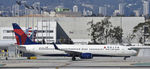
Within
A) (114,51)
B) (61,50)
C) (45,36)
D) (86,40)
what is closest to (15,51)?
(61,50)

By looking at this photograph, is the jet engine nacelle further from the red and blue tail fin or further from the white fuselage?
the red and blue tail fin

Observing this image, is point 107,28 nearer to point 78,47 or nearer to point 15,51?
point 15,51

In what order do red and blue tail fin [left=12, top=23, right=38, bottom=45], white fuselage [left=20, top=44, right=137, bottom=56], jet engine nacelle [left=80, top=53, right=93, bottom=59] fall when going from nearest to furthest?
1. jet engine nacelle [left=80, top=53, right=93, bottom=59]
2. white fuselage [left=20, top=44, right=137, bottom=56]
3. red and blue tail fin [left=12, top=23, right=38, bottom=45]

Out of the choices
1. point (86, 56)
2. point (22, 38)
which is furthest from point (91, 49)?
point (22, 38)

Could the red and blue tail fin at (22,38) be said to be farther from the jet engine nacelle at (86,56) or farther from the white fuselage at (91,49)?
the jet engine nacelle at (86,56)

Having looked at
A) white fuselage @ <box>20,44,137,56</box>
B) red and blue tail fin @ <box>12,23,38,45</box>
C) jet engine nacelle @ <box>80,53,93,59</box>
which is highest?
red and blue tail fin @ <box>12,23,38,45</box>

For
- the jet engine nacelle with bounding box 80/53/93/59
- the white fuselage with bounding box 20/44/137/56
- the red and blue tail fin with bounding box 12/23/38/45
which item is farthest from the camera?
the red and blue tail fin with bounding box 12/23/38/45

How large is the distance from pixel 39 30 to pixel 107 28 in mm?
26494

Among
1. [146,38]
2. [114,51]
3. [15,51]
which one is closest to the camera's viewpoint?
[114,51]

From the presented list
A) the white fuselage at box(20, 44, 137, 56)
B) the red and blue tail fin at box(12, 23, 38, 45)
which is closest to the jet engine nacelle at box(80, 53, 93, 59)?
the white fuselage at box(20, 44, 137, 56)

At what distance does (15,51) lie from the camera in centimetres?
10225

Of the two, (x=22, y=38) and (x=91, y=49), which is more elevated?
(x=22, y=38)

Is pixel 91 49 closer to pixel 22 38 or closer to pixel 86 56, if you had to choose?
pixel 86 56

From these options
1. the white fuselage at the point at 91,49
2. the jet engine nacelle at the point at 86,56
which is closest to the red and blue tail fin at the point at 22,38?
the white fuselage at the point at 91,49
